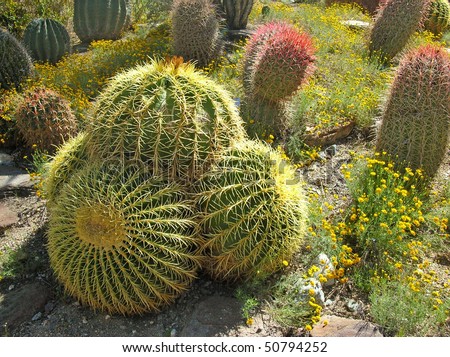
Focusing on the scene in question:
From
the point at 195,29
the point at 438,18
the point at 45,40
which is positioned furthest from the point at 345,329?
the point at 438,18

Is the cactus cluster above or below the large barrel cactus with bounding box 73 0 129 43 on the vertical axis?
above

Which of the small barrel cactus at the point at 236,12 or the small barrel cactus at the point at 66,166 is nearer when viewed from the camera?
the small barrel cactus at the point at 66,166

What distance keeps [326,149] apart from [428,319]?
2409 millimetres

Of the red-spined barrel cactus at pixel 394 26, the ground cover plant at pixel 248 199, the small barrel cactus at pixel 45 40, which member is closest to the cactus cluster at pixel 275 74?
the ground cover plant at pixel 248 199

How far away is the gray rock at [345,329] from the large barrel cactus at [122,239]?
89 centimetres

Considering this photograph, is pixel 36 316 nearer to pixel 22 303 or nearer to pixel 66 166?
pixel 22 303

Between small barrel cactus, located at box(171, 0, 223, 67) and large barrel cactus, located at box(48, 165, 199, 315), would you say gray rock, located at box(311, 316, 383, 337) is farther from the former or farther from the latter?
small barrel cactus, located at box(171, 0, 223, 67)

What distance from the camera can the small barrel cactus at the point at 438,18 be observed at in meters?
10.3

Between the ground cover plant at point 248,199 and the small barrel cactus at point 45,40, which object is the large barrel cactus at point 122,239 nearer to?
the ground cover plant at point 248,199

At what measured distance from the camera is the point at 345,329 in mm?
2959

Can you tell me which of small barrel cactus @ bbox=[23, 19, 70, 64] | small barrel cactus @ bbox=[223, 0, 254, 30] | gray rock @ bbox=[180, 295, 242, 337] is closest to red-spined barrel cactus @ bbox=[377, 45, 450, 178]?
gray rock @ bbox=[180, 295, 242, 337]

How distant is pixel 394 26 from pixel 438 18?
3735 millimetres

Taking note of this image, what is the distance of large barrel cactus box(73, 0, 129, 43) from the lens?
28.1 feet

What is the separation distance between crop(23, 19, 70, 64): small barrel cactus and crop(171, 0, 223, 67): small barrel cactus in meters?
2.18
